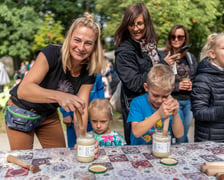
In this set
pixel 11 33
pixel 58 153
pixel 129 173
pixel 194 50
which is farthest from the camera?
pixel 11 33

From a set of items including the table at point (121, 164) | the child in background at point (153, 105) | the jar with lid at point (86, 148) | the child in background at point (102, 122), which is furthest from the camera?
the child in background at point (102, 122)

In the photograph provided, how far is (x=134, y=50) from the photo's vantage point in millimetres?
2170

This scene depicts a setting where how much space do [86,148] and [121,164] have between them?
0.22 meters

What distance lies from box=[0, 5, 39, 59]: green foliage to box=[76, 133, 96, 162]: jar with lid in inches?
620

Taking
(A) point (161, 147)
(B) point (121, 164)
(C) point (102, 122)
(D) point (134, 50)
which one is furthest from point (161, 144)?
(D) point (134, 50)

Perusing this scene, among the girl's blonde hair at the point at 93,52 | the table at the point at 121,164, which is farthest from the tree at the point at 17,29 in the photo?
the table at the point at 121,164

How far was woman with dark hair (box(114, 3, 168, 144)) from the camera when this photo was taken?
2096 millimetres

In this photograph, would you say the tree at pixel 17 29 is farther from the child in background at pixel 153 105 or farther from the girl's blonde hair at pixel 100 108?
the child in background at pixel 153 105

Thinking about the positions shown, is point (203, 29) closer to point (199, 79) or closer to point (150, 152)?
point (199, 79)

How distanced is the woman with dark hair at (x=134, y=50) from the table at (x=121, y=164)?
1.95ft

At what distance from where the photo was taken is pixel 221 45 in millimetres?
2135

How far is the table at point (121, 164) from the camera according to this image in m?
1.30

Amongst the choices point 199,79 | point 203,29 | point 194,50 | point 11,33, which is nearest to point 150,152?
point 199,79

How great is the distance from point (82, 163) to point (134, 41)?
3.91 ft
